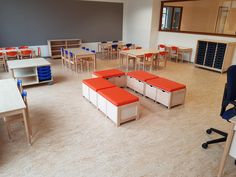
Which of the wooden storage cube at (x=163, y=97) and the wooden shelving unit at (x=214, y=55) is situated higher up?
the wooden shelving unit at (x=214, y=55)

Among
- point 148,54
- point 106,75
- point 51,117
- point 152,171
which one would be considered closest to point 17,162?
point 51,117

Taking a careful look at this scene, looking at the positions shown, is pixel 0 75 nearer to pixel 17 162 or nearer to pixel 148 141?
pixel 17 162

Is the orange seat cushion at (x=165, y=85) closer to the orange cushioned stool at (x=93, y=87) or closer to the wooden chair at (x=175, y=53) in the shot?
the orange cushioned stool at (x=93, y=87)

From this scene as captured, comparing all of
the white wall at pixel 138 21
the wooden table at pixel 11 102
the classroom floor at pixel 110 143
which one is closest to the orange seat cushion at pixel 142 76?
the classroom floor at pixel 110 143

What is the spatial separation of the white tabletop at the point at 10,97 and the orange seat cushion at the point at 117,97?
4.11ft

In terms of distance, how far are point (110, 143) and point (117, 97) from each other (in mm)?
763

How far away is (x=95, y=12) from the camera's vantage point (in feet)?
27.6

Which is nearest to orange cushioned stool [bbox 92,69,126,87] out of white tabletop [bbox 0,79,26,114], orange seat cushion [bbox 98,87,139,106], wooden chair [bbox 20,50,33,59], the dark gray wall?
orange seat cushion [bbox 98,87,139,106]

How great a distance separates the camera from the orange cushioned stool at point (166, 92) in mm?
3506

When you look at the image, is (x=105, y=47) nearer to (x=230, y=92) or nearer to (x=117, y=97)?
(x=117, y=97)

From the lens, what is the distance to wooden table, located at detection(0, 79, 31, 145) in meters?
2.21

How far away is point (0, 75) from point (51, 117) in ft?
10.9

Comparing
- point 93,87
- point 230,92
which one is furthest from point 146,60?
point 230,92

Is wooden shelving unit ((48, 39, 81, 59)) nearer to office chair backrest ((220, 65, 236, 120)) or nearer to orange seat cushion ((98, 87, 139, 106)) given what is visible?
orange seat cushion ((98, 87, 139, 106))
